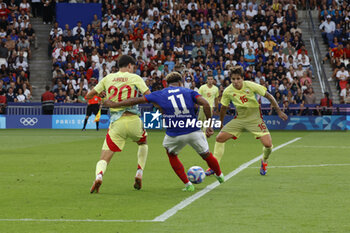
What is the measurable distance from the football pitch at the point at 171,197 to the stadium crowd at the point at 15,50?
17145 millimetres

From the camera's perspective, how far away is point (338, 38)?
124ft

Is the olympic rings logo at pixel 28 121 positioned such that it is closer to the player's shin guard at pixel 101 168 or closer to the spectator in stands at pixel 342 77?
the spectator in stands at pixel 342 77

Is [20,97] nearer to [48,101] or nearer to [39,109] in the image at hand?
[39,109]

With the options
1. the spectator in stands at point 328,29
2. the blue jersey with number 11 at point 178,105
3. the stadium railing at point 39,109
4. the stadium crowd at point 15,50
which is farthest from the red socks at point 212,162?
the spectator in stands at point 328,29

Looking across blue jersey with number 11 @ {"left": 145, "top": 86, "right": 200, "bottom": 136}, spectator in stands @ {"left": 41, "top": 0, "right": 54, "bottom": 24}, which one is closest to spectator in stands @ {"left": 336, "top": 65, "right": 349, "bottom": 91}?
spectator in stands @ {"left": 41, "top": 0, "right": 54, "bottom": 24}

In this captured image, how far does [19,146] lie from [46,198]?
12.0 meters

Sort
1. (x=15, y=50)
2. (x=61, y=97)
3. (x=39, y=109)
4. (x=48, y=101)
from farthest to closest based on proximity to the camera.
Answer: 1. (x=15, y=50)
2. (x=61, y=97)
3. (x=39, y=109)
4. (x=48, y=101)

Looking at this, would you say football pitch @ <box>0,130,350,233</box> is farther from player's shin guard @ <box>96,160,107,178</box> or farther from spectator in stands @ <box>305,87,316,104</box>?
spectator in stands @ <box>305,87,316,104</box>

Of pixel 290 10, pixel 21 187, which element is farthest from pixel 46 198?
pixel 290 10

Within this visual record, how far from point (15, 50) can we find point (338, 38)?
17.7 meters

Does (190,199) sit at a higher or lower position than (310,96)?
higher

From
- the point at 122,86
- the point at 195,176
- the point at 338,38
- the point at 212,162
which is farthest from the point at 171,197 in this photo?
the point at 338,38

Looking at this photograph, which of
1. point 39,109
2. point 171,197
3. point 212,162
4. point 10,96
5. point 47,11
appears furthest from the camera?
point 47,11

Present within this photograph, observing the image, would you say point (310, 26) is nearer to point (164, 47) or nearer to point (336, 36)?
point (336, 36)
